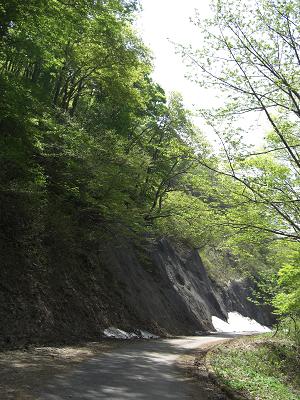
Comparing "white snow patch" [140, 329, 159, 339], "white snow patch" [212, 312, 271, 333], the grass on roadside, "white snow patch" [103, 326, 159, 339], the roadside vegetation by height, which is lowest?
"white snow patch" [212, 312, 271, 333]

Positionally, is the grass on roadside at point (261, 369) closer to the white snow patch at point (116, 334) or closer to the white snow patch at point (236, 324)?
the white snow patch at point (116, 334)

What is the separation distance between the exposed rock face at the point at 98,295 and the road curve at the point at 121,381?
2576 mm

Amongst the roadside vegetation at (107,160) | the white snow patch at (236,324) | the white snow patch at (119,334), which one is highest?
the roadside vegetation at (107,160)

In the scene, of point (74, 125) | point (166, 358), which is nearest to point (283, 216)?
point (166, 358)

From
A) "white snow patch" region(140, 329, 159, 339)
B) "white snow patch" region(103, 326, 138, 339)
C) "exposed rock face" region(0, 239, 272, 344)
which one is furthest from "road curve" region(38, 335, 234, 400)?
"white snow patch" region(140, 329, 159, 339)

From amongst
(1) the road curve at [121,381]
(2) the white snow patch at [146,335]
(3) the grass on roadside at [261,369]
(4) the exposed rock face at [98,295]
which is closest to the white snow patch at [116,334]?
(4) the exposed rock face at [98,295]

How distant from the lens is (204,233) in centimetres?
1293

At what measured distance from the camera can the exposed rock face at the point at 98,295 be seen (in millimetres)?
12008

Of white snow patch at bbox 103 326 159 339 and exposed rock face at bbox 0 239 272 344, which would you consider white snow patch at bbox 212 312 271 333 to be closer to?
exposed rock face at bbox 0 239 272 344

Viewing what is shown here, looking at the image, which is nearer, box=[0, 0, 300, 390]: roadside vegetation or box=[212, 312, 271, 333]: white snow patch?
box=[0, 0, 300, 390]: roadside vegetation

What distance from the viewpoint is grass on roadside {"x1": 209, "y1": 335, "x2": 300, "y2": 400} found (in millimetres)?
9198

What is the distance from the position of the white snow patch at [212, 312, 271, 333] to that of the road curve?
31.4 metres

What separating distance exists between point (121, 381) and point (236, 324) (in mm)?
43606

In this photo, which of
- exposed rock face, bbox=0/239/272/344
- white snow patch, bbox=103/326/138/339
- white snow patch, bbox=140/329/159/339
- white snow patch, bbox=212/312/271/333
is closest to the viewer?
exposed rock face, bbox=0/239/272/344
